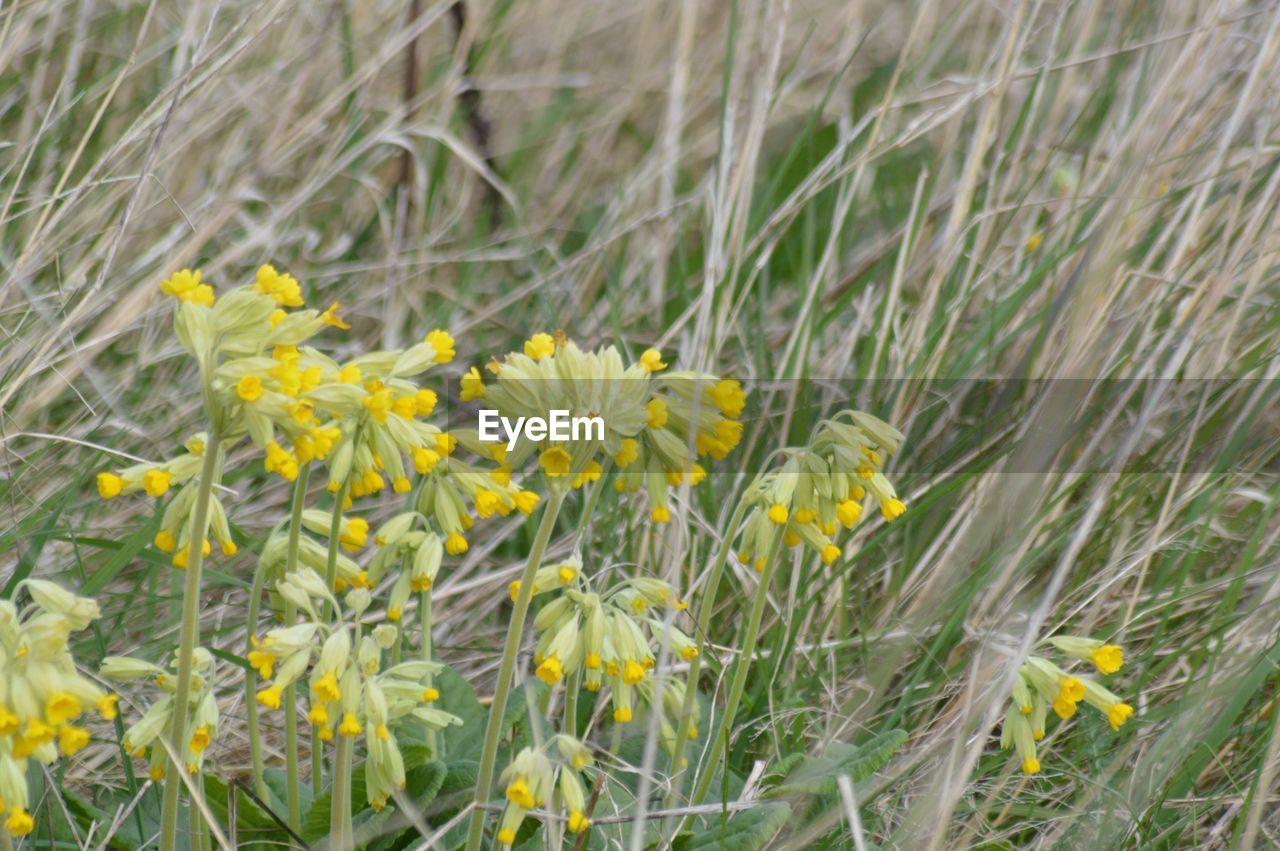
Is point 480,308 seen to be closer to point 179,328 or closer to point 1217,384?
point 1217,384

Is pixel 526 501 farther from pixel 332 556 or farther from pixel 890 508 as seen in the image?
pixel 890 508

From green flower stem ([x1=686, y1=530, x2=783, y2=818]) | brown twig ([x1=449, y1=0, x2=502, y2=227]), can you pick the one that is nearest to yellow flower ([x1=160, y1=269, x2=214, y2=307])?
green flower stem ([x1=686, y1=530, x2=783, y2=818])

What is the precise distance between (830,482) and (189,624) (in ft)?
2.60

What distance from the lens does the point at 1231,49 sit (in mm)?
2992

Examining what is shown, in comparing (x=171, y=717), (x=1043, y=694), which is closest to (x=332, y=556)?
(x=171, y=717)

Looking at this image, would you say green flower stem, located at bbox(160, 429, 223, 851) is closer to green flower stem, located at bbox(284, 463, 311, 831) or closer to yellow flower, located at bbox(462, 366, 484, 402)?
green flower stem, located at bbox(284, 463, 311, 831)

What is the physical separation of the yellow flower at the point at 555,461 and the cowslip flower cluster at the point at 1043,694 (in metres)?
0.69

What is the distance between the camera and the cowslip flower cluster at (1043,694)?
1.81m

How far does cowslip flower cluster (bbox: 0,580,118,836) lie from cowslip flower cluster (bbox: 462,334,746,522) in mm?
520

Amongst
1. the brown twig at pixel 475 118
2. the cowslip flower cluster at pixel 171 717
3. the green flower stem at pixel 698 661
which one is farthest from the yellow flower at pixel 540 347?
the brown twig at pixel 475 118

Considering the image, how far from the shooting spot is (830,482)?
173 centimetres

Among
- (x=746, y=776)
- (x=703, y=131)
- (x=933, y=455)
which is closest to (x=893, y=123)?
(x=703, y=131)

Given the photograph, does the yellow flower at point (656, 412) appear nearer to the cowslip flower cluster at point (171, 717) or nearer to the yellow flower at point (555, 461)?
the yellow flower at point (555, 461)

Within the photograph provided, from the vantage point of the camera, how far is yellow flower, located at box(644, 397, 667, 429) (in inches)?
65.9
